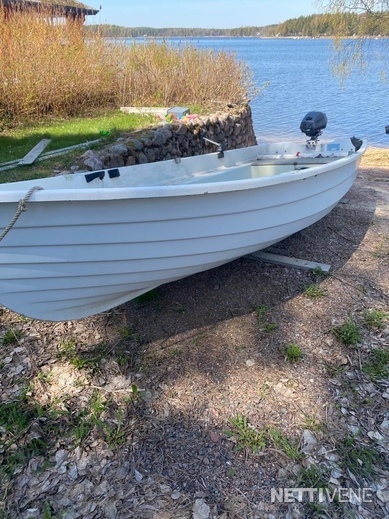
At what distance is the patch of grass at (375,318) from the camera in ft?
8.81

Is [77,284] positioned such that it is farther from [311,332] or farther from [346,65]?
[346,65]

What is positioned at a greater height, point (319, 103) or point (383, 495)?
point (383, 495)

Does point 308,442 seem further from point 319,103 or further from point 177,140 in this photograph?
point 319,103

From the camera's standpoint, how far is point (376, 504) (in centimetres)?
174

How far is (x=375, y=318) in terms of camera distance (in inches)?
107

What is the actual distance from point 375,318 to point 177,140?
11.8 ft

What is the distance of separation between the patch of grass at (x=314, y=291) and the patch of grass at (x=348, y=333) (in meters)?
0.37

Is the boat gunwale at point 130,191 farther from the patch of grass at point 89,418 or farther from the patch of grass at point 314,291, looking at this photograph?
the patch of grass at point 89,418

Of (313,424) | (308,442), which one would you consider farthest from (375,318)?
(308,442)

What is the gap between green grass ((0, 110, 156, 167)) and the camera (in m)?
4.87

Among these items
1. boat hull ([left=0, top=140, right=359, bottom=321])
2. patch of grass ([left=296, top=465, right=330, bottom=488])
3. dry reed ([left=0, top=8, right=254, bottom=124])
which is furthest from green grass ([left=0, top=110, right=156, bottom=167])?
patch of grass ([left=296, top=465, right=330, bottom=488])

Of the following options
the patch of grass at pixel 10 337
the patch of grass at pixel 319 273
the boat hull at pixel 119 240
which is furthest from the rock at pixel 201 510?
the patch of grass at pixel 319 273

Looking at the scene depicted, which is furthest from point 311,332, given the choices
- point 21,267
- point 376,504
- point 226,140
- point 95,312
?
point 226,140

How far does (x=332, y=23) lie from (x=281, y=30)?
37556mm
